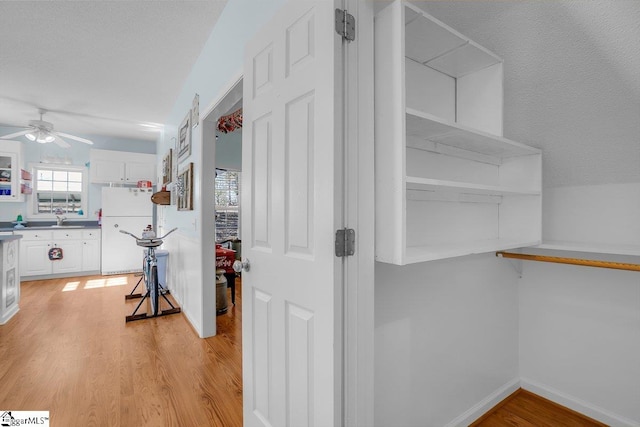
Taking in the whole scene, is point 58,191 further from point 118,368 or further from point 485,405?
point 485,405

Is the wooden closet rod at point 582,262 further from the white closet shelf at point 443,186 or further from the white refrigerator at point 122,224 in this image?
the white refrigerator at point 122,224

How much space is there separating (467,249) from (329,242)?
2.18 feet

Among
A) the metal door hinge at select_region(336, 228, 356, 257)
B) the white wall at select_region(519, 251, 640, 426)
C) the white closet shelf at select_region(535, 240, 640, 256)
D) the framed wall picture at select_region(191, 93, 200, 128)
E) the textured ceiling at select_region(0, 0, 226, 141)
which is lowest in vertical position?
the white wall at select_region(519, 251, 640, 426)

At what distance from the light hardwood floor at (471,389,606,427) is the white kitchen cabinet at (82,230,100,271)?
630cm

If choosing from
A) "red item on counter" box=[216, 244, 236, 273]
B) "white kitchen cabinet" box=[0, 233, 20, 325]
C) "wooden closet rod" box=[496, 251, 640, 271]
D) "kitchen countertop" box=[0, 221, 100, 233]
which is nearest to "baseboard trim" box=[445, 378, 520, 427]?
"wooden closet rod" box=[496, 251, 640, 271]

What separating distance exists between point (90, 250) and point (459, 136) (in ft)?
21.1

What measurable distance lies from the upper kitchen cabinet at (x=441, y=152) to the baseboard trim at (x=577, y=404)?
1.00 m

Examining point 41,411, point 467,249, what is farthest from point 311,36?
point 41,411

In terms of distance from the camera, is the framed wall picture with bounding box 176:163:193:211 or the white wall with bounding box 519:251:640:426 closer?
the white wall with bounding box 519:251:640:426

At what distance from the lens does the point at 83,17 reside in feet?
8.13

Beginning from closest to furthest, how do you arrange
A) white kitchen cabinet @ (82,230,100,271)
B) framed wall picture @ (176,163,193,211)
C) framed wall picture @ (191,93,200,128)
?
framed wall picture @ (191,93,200,128) < framed wall picture @ (176,163,193,211) < white kitchen cabinet @ (82,230,100,271)

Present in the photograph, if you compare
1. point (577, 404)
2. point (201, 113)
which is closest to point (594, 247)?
point (577, 404)

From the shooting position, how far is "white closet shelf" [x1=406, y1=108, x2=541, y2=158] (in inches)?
46.6

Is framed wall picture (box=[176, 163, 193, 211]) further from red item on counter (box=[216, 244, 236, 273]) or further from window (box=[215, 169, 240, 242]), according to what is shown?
window (box=[215, 169, 240, 242])
